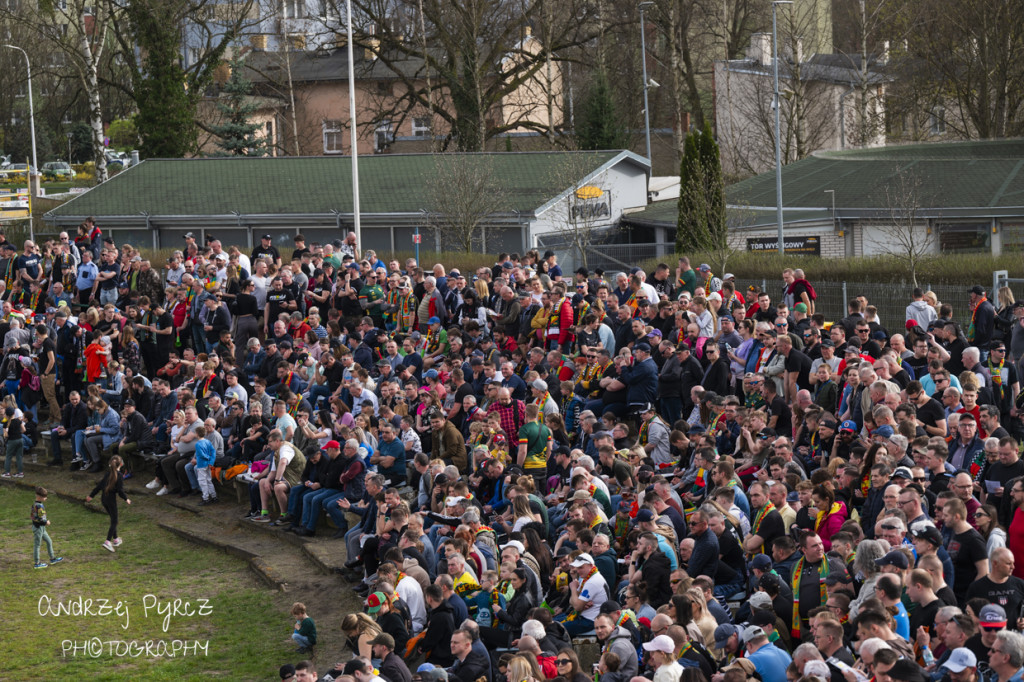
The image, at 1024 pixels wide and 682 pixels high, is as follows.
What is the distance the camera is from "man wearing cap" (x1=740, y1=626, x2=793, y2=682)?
29.2ft

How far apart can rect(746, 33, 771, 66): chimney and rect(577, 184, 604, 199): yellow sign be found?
1678 cm

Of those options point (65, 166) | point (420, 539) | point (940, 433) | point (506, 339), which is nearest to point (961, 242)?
point (506, 339)

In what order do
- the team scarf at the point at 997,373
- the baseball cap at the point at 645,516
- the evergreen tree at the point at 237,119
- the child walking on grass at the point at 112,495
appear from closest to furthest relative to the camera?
1. the baseball cap at the point at 645,516
2. the team scarf at the point at 997,373
3. the child walking on grass at the point at 112,495
4. the evergreen tree at the point at 237,119

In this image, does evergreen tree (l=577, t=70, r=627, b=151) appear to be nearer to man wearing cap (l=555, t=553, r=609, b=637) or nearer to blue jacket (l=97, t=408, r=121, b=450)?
blue jacket (l=97, t=408, r=121, b=450)

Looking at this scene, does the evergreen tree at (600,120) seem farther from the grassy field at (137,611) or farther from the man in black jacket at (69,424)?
the grassy field at (137,611)

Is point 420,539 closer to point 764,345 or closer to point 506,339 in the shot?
point 764,345

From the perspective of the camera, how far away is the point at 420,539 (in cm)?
1278

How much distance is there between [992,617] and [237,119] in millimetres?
45546

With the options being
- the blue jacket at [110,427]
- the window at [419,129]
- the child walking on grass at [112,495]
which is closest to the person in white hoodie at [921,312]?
the child walking on grass at [112,495]

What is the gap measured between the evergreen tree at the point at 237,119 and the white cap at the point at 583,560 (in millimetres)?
41076

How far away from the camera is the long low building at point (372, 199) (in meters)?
37.8

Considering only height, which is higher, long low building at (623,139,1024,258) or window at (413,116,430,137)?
window at (413,116,430,137)

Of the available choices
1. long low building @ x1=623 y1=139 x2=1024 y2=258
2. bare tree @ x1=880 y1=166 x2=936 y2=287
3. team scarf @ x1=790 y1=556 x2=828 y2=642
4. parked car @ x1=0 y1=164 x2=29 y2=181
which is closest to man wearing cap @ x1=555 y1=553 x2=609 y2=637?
team scarf @ x1=790 y1=556 x2=828 y2=642

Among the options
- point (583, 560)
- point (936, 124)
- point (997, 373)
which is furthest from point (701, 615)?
point (936, 124)
